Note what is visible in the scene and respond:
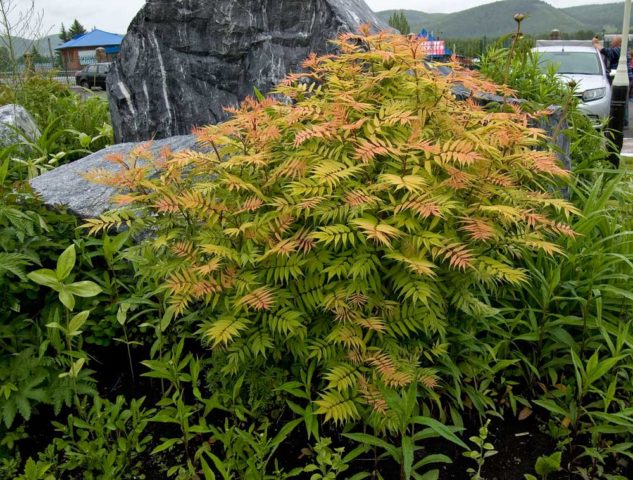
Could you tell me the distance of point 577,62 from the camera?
1273cm

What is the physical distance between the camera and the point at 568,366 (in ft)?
9.71

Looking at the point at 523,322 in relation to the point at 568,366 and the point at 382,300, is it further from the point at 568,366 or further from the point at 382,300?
the point at 382,300

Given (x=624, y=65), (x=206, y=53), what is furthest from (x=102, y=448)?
(x=624, y=65)

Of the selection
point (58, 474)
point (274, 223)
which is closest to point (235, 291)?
point (274, 223)

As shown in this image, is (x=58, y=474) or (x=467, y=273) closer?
(x=467, y=273)

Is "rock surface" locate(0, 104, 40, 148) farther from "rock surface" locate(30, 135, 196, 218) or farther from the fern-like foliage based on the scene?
the fern-like foliage

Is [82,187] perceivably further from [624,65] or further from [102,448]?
[624,65]

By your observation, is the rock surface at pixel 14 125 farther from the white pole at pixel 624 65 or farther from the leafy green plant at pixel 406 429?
the white pole at pixel 624 65

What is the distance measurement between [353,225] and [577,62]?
41.7 ft

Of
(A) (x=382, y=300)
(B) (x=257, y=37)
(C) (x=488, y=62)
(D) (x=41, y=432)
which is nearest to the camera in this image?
(A) (x=382, y=300)

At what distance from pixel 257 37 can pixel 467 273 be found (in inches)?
132

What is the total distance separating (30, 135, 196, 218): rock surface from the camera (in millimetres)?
3482

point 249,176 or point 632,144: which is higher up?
point 249,176

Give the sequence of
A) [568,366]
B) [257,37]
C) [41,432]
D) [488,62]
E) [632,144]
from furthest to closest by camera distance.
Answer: [632,144] < [488,62] < [257,37] < [568,366] < [41,432]
